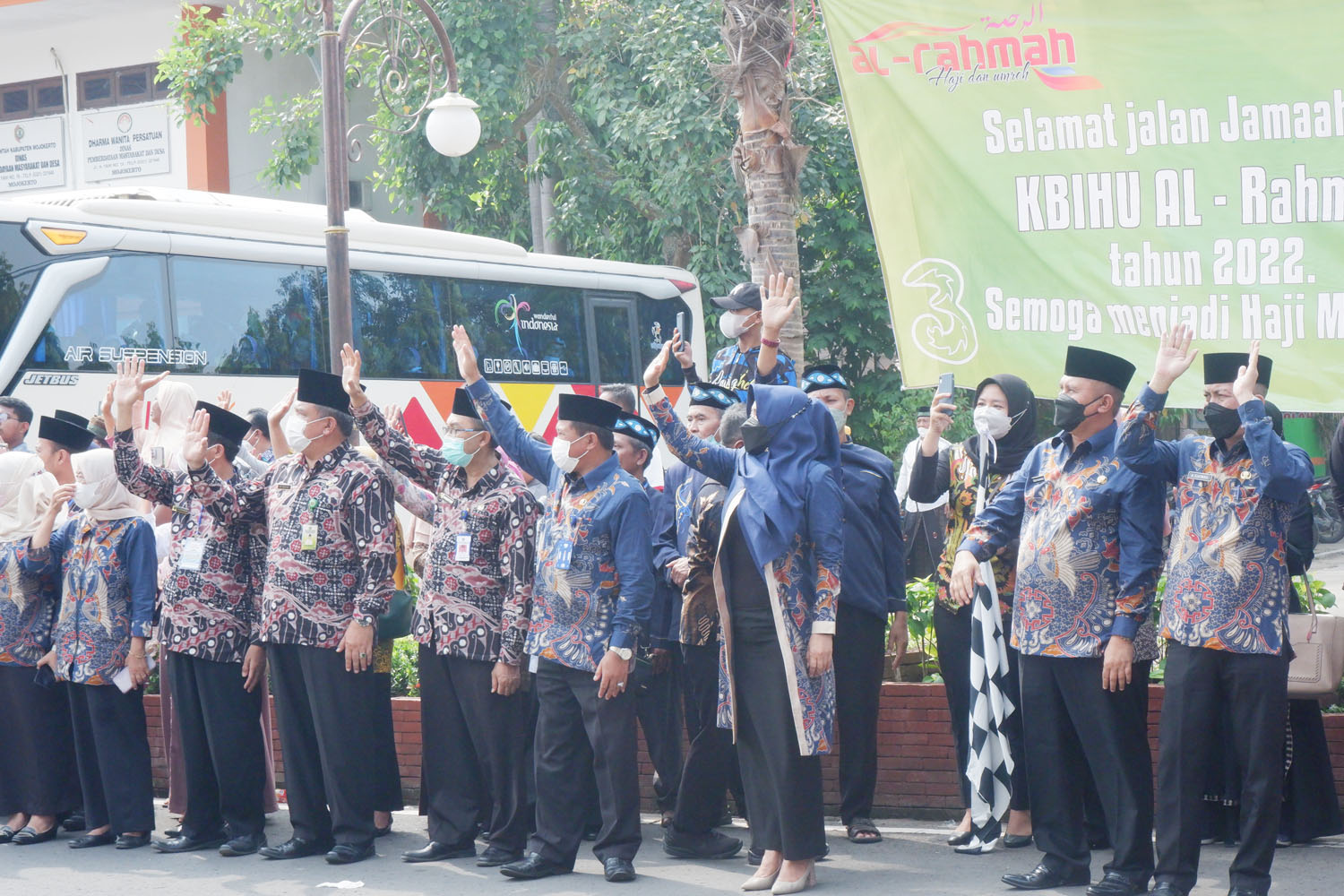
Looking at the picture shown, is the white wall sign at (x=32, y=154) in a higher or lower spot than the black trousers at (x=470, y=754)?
higher

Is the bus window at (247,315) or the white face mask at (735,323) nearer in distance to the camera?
the white face mask at (735,323)

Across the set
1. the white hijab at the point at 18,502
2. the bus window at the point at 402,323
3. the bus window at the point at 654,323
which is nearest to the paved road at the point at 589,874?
the white hijab at the point at 18,502

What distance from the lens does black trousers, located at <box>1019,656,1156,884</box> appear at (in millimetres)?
5660

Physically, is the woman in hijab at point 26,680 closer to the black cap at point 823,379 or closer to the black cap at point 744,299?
the black cap at point 744,299

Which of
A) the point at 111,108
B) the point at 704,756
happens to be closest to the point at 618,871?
the point at 704,756

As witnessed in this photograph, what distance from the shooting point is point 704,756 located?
6.57m

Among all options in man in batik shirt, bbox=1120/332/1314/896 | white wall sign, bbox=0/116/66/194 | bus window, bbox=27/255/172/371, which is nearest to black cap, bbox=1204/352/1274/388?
man in batik shirt, bbox=1120/332/1314/896

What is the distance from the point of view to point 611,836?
6.33 metres

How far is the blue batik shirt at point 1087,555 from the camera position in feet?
18.6

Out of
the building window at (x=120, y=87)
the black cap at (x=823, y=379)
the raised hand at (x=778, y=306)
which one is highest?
the building window at (x=120, y=87)

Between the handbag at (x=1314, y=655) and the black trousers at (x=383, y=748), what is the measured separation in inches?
147

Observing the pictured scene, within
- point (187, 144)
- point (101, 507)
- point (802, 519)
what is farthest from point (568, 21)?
point (802, 519)

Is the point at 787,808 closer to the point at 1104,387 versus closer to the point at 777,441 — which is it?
the point at 777,441

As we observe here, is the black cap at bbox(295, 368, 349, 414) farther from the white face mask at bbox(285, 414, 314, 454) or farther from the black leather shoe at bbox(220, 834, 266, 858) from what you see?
the black leather shoe at bbox(220, 834, 266, 858)
